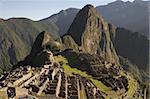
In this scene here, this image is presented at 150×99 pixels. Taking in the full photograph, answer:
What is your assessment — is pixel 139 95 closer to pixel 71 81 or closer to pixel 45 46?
pixel 71 81

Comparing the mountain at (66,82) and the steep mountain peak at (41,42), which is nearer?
the mountain at (66,82)

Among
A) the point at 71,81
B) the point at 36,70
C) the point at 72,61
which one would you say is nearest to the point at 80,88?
the point at 71,81

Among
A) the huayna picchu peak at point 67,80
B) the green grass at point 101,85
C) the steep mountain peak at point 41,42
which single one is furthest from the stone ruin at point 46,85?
the steep mountain peak at point 41,42

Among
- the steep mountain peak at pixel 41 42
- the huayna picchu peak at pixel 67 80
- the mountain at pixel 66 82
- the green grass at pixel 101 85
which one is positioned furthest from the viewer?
the steep mountain peak at pixel 41 42

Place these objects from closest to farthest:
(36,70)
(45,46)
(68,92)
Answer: (68,92)
(36,70)
(45,46)

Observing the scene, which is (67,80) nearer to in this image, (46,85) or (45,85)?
(46,85)

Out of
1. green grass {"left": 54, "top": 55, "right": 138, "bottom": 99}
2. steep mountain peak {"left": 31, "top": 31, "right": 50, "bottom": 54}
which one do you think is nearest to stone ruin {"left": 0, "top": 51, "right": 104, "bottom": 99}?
green grass {"left": 54, "top": 55, "right": 138, "bottom": 99}

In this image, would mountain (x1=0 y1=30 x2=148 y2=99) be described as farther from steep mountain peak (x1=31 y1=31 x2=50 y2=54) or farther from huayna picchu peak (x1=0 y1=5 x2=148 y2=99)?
steep mountain peak (x1=31 y1=31 x2=50 y2=54)

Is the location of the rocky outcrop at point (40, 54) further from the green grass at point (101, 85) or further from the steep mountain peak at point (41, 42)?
the green grass at point (101, 85)
